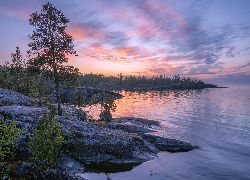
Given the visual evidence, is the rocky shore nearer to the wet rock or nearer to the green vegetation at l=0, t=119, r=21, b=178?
the green vegetation at l=0, t=119, r=21, b=178

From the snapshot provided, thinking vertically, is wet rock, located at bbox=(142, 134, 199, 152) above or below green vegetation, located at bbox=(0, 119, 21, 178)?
below

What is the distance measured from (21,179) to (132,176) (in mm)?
7774

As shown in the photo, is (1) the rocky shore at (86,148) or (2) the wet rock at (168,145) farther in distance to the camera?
(2) the wet rock at (168,145)

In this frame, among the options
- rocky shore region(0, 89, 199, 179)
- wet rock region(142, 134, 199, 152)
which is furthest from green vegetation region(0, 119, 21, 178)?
wet rock region(142, 134, 199, 152)

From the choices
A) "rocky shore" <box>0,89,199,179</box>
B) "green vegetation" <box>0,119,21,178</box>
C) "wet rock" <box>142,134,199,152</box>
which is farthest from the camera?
"wet rock" <box>142,134,199,152</box>

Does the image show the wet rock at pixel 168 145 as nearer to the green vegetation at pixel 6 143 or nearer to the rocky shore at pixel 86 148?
the rocky shore at pixel 86 148

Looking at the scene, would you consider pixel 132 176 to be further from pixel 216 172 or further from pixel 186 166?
pixel 216 172

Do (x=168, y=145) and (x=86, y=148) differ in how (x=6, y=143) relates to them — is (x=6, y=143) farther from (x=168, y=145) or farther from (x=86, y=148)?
(x=168, y=145)

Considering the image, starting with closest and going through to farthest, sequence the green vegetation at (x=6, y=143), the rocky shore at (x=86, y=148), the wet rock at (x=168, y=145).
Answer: the green vegetation at (x=6, y=143)
the rocky shore at (x=86, y=148)
the wet rock at (x=168, y=145)

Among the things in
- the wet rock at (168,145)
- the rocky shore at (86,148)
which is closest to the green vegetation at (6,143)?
the rocky shore at (86,148)

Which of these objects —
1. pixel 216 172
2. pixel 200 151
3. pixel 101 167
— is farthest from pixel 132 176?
pixel 200 151

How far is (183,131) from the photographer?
29.0 meters

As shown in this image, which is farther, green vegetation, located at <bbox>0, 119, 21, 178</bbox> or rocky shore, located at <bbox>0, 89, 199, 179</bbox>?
rocky shore, located at <bbox>0, 89, 199, 179</bbox>

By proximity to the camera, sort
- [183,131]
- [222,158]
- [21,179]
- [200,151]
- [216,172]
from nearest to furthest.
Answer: [21,179]
[216,172]
[222,158]
[200,151]
[183,131]
